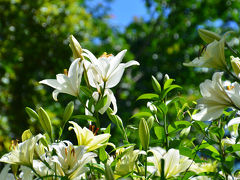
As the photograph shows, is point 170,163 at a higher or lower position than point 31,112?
lower

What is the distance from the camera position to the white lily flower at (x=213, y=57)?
53cm

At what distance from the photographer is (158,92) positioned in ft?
2.13

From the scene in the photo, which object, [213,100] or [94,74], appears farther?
[94,74]

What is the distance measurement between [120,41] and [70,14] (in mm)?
765

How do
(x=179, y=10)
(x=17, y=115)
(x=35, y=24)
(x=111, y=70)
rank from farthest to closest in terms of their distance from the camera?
(x=179, y=10), (x=35, y=24), (x=17, y=115), (x=111, y=70)

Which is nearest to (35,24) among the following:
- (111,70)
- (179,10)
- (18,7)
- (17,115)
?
(18,7)

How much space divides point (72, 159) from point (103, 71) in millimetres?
163

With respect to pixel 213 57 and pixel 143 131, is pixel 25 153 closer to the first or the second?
pixel 143 131

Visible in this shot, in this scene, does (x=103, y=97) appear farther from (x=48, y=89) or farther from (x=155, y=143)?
A: (x=48, y=89)

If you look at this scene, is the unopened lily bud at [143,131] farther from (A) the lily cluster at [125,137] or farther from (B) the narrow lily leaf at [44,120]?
(B) the narrow lily leaf at [44,120]

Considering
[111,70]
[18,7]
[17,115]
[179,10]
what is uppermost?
[18,7]

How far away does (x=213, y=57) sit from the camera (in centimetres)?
54

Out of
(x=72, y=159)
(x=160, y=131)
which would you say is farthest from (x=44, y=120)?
(x=160, y=131)

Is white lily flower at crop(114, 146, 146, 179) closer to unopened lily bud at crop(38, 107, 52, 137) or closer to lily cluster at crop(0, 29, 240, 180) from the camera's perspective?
lily cluster at crop(0, 29, 240, 180)
